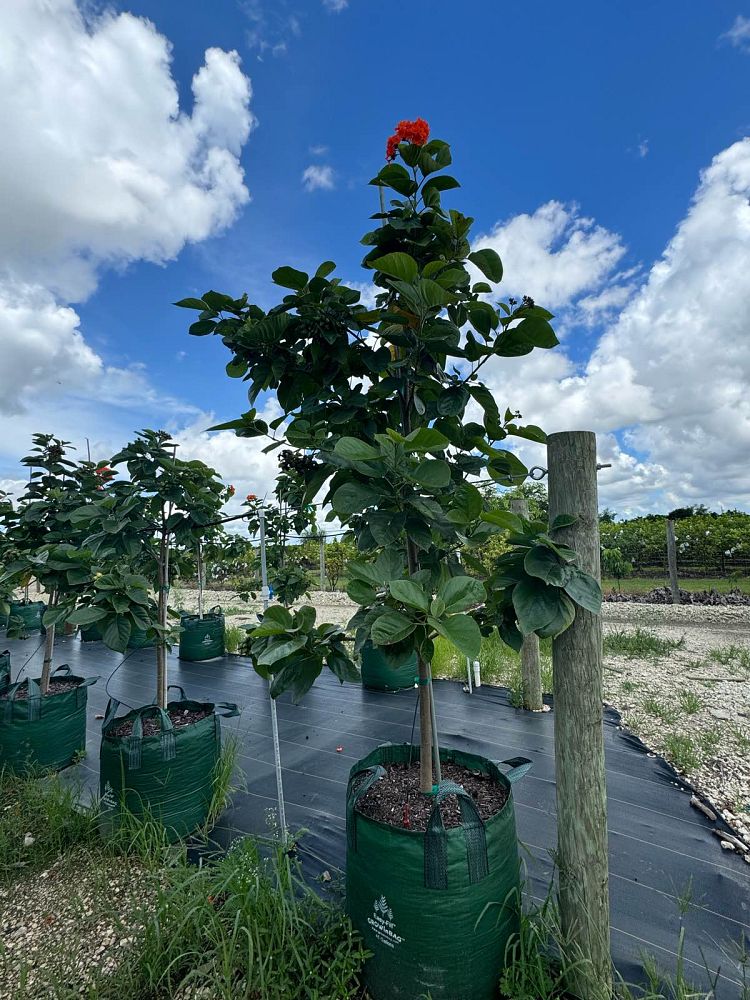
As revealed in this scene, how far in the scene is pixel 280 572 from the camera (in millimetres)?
4629

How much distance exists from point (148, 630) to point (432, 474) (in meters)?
1.61

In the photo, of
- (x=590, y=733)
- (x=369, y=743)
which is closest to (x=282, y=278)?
(x=590, y=733)

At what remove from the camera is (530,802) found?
2.11m

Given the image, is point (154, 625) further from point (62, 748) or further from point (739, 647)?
point (739, 647)

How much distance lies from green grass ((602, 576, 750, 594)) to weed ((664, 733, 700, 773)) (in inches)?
293

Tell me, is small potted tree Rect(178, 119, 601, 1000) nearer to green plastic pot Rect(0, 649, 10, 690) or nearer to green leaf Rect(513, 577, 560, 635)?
green leaf Rect(513, 577, 560, 635)

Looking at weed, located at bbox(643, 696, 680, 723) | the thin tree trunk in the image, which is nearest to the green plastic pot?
the thin tree trunk

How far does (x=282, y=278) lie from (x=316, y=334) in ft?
0.47

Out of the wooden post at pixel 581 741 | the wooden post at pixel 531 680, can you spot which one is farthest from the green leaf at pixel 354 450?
the wooden post at pixel 531 680

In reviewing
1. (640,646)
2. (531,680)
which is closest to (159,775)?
(531,680)

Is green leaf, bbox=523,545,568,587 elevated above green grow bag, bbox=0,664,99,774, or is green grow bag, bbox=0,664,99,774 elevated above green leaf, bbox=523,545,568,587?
green leaf, bbox=523,545,568,587

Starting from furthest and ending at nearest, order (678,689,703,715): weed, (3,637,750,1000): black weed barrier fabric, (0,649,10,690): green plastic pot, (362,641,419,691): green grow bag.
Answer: (362,641,419,691): green grow bag < (678,689,703,715): weed < (0,649,10,690): green plastic pot < (3,637,750,1000): black weed barrier fabric

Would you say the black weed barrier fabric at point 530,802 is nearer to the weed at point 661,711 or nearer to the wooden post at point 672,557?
the weed at point 661,711

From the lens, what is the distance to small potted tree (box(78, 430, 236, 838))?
187 cm
